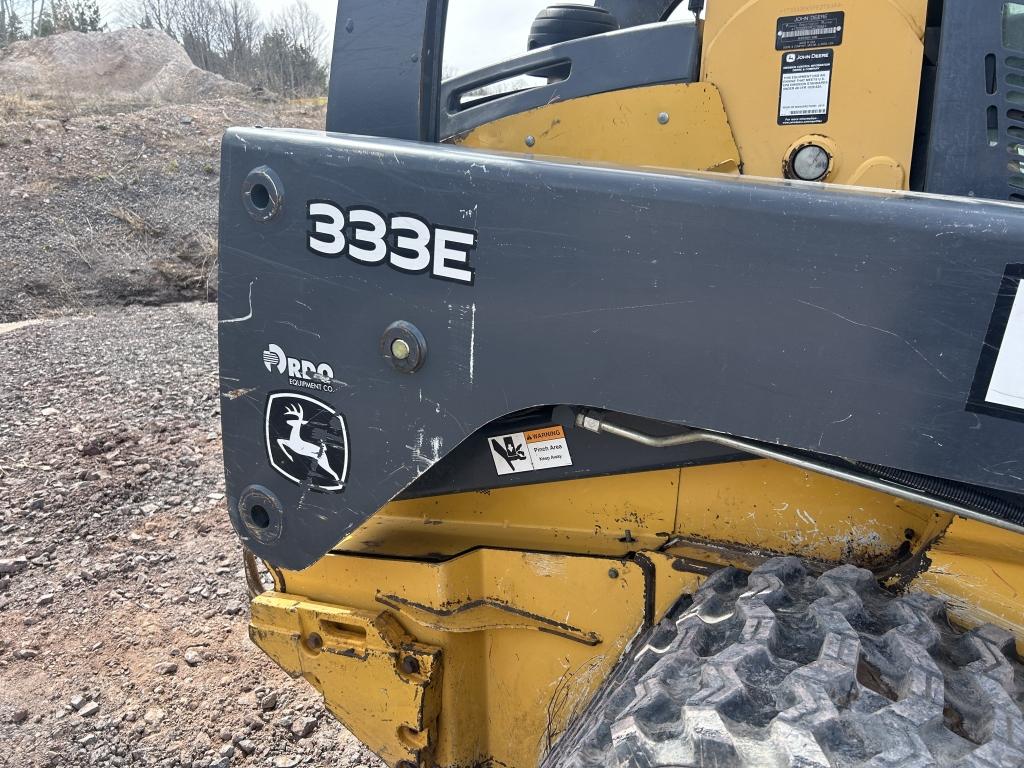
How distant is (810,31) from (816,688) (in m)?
1.24

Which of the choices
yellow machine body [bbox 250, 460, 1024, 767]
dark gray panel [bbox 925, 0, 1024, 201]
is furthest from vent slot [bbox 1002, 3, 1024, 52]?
yellow machine body [bbox 250, 460, 1024, 767]

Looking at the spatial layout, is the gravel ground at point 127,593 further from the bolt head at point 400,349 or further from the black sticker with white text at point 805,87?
the black sticker with white text at point 805,87

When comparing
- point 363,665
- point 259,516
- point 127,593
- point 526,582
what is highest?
point 259,516

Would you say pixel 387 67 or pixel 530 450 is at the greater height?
pixel 387 67

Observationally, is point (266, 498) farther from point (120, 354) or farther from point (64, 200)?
point (64, 200)

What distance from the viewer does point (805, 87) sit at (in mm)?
1753

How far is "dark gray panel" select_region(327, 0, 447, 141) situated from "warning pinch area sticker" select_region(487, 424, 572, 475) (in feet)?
1.98

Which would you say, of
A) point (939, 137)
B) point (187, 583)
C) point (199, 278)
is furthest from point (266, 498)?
point (199, 278)

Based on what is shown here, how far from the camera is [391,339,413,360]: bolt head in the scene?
1.51 m

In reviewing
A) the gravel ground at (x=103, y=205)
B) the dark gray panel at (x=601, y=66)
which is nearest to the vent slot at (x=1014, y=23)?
the dark gray panel at (x=601, y=66)

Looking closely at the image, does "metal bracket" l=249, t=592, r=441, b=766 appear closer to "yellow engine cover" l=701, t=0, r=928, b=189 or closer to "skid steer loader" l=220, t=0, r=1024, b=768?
"skid steer loader" l=220, t=0, r=1024, b=768

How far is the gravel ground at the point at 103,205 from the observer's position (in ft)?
26.9

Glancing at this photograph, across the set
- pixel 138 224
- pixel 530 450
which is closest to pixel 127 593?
pixel 530 450

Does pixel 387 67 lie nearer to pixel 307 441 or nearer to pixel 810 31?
pixel 307 441
